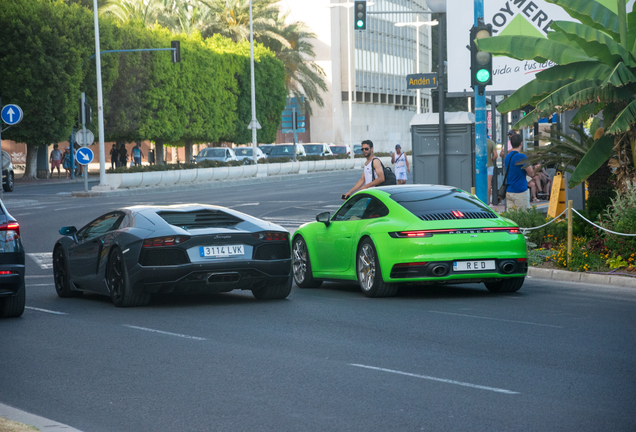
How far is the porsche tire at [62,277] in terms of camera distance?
40.8 ft

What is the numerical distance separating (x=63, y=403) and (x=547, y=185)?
77.3ft

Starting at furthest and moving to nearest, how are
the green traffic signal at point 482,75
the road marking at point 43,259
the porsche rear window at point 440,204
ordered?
the green traffic signal at point 482,75, the road marking at point 43,259, the porsche rear window at point 440,204

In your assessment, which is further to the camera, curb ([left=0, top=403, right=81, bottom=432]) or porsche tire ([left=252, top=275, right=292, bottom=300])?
porsche tire ([left=252, top=275, right=292, bottom=300])

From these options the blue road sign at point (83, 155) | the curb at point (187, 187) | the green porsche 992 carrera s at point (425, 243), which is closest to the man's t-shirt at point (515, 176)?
the green porsche 992 carrera s at point (425, 243)

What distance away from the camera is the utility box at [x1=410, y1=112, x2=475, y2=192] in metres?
22.1

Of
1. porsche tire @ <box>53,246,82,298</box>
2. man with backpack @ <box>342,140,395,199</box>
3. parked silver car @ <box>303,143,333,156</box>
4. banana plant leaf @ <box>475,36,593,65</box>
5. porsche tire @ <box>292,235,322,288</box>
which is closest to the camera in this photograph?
porsche tire @ <box>53,246,82,298</box>

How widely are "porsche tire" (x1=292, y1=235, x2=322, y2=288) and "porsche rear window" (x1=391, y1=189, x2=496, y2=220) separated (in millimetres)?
1762

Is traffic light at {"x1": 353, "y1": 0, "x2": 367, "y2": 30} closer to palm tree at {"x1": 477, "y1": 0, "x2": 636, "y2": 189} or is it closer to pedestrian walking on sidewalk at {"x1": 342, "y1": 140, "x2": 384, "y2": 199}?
pedestrian walking on sidewalk at {"x1": 342, "y1": 140, "x2": 384, "y2": 199}

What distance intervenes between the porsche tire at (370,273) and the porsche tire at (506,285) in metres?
1.37

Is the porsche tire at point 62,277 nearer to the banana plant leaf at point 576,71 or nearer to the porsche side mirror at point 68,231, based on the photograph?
the porsche side mirror at point 68,231

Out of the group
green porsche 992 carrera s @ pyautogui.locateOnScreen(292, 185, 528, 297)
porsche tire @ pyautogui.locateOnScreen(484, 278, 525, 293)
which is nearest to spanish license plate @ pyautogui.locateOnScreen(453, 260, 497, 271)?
green porsche 992 carrera s @ pyautogui.locateOnScreen(292, 185, 528, 297)

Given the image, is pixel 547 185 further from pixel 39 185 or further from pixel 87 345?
pixel 39 185

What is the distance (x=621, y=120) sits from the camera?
13273mm

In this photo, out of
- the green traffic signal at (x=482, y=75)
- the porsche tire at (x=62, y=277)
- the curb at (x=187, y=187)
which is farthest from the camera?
the curb at (x=187, y=187)
